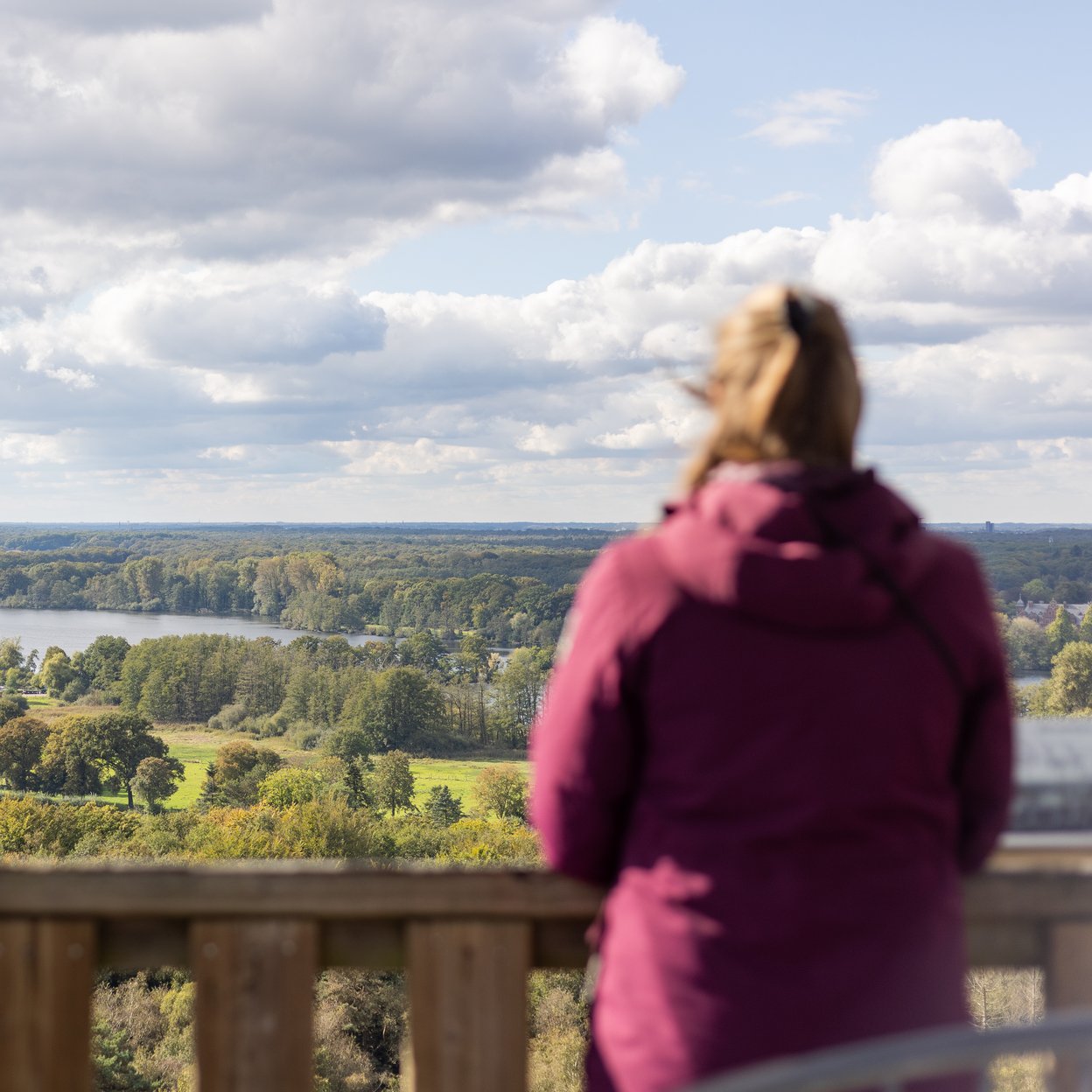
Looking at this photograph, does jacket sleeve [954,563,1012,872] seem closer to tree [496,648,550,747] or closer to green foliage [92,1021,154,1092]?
green foliage [92,1021,154,1092]

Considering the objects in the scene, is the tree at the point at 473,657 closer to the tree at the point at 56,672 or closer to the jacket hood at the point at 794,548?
the tree at the point at 56,672

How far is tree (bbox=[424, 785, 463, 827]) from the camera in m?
48.8

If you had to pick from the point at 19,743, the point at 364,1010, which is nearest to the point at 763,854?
the point at 364,1010

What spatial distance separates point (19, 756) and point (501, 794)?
2174 cm

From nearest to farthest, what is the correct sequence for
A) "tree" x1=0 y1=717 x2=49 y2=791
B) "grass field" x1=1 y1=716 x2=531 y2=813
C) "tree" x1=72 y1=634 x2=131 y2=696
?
"tree" x1=0 y1=717 x2=49 y2=791 < "grass field" x1=1 y1=716 x2=531 y2=813 < "tree" x1=72 y1=634 x2=131 y2=696

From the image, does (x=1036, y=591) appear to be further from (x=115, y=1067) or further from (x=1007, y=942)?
(x=1007, y=942)

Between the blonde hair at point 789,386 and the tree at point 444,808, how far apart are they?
48.2 metres

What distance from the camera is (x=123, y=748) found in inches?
2158

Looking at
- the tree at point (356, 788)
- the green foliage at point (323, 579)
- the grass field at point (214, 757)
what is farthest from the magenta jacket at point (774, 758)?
the green foliage at point (323, 579)

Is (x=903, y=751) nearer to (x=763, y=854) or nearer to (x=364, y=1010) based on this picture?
(x=763, y=854)

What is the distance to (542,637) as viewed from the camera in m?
63.6

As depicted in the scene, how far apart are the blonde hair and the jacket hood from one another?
38 millimetres

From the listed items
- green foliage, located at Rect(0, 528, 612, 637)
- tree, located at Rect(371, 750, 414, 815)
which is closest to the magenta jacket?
tree, located at Rect(371, 750, 414, 815)

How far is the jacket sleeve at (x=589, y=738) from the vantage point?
115 centimetres
